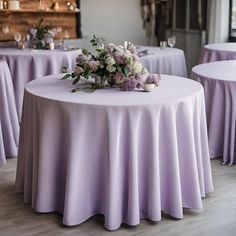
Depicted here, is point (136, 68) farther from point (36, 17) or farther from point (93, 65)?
point (36, 17)

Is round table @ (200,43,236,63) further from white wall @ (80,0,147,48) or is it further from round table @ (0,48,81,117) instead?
white wall @ (80,0,147,48)

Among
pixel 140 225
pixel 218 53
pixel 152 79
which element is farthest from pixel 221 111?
pixel 218 53

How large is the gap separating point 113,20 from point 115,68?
541 centimetres

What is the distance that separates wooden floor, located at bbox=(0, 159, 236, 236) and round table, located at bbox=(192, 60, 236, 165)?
652mm

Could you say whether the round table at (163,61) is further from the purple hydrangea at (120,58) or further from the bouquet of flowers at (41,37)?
the purple hydrangea at (120,58)

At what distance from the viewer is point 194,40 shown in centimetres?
769

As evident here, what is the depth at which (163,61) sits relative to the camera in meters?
5.30

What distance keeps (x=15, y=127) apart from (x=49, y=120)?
5.24 feet

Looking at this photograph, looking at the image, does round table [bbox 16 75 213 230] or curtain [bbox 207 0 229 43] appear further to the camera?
curtain [bbox 207 0 229 43]

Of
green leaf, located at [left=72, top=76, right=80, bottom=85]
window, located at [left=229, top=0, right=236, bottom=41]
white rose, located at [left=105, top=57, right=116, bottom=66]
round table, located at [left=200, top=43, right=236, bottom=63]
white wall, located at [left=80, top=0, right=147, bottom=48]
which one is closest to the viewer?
white rose, located at [left=105, top=57, right=116, bottom=66]

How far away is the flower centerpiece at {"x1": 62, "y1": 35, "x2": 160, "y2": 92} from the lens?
274 centimetres

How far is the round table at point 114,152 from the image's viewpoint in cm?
247

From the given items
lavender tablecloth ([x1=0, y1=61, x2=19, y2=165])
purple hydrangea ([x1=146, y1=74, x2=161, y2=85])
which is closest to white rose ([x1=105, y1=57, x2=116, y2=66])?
purple hydrangea ([x1=146, y1=74, x2=161, y2=85])

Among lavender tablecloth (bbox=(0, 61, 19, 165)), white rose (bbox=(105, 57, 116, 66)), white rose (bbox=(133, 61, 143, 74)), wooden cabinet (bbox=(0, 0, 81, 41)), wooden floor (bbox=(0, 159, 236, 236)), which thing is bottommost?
wooden floor (bbox=(0, 159, 236, 236))
